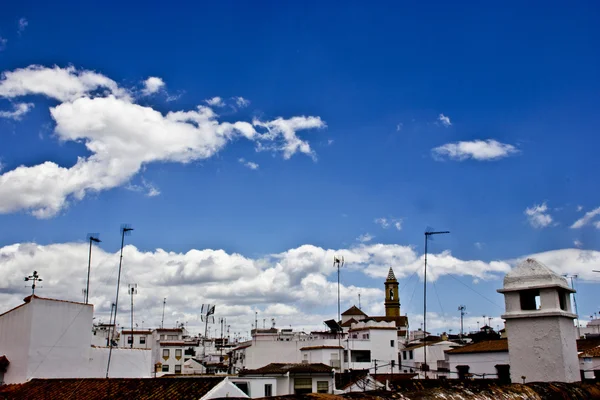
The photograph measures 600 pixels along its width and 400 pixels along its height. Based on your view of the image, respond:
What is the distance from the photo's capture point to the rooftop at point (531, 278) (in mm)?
9906

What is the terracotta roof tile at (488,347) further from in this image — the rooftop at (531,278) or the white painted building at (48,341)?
the rooftop at (531,278)

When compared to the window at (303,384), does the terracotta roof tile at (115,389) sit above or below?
above

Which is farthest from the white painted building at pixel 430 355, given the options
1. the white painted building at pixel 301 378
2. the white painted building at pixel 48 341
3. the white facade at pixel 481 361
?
the white painted building at pixel 48 341

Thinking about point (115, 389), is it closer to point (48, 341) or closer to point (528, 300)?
point (48, 341)

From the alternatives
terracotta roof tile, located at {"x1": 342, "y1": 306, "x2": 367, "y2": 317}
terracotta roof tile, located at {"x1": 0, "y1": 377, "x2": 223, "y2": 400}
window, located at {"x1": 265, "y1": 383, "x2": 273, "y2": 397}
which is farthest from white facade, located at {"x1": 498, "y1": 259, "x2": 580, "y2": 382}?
terracotta roof tile, located at {"x1": 342, "y1": 306, "x2": 367, "y2": 317}

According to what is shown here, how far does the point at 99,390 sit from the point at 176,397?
302cm

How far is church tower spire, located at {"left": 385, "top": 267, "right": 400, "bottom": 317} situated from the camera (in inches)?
4341

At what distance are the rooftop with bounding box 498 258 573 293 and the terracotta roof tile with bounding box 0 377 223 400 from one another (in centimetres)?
1159

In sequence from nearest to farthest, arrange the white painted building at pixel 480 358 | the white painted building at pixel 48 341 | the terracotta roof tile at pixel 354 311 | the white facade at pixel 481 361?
1. the white painted building at pixel 48 341
2. the white facade at pixel 481 361
3. the white painted building at pixel 480 358
4. the terracotta roof tile at pixel 354 311

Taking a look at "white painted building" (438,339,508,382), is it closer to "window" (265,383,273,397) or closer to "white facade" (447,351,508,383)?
"white facade" (447,351,508,383)

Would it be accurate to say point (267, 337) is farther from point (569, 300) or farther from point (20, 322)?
point (569, 300)

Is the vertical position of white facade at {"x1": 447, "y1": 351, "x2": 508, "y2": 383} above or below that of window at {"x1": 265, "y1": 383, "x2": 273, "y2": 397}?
above

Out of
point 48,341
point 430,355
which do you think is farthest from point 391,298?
point 48,341

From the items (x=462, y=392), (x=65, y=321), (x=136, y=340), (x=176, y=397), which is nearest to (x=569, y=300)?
(x=462, y=392)
